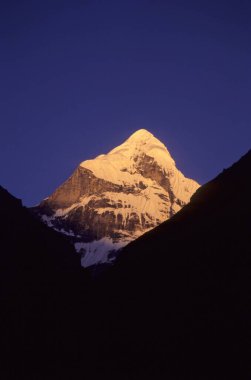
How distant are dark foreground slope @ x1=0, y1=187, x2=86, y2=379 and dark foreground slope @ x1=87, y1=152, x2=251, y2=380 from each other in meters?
7.84

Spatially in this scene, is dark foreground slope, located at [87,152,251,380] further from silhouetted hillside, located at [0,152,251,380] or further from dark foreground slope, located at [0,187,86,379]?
dark foreground slope, located at [0,187,86,379]

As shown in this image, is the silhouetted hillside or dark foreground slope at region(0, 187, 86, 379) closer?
the silhouetted hillside

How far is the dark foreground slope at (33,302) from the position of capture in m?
93.5

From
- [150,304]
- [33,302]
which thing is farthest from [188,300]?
[33,302]

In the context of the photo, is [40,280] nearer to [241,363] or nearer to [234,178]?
[234,178]

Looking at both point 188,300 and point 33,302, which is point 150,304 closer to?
point 188,300

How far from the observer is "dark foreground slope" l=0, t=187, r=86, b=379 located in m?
93.5

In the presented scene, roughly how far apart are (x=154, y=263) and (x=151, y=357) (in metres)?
17.4

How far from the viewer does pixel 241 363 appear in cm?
6341

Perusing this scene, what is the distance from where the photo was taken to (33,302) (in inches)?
4215

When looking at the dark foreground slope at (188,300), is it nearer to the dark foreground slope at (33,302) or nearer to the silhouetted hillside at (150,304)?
→ the silhouetted hillside at (150,304)

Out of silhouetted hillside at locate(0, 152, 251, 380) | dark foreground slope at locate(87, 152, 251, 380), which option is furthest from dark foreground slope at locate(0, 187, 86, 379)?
dark foreground slope at locate(87, 152, 251, 380)

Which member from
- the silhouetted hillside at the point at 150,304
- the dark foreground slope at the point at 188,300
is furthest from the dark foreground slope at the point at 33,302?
the dark foreground slope at the point at 188,300

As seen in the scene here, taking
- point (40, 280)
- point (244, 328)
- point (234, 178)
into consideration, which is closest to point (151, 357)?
point (244, 328)
